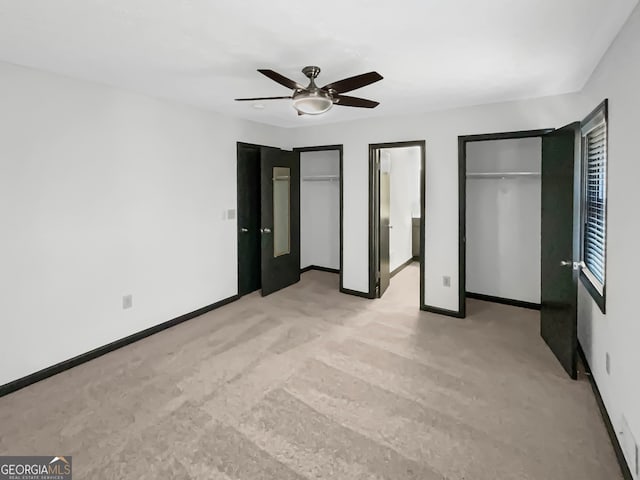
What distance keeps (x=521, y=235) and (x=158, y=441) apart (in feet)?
13.9

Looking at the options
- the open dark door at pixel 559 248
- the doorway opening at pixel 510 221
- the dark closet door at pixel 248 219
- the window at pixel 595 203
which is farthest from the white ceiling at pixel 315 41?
the dark closet door at pixel 248 219

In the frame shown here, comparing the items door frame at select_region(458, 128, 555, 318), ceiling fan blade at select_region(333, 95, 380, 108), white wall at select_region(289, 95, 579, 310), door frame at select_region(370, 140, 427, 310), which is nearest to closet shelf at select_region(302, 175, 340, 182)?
white wall at select_region(289, 95, 579, 310)

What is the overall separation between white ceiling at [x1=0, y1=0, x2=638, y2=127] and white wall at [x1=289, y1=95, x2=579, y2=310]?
0.38 m

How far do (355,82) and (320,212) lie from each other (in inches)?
150

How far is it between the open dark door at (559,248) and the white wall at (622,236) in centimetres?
29

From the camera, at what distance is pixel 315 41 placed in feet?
7.22

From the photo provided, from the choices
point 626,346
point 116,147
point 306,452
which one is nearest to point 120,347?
point 116,147

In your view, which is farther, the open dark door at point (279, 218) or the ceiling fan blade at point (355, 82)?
the open dark door at point (279, 218)

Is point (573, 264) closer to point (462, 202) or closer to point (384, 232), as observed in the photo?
point (462, 202)

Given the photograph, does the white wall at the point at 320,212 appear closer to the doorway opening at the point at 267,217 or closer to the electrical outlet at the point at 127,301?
the doorway opening at the point at 267,217

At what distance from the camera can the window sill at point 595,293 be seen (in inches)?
90.5

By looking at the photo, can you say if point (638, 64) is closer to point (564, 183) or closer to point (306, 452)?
point (564, 183)

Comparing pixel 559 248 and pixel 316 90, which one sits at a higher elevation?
pixel 316 90

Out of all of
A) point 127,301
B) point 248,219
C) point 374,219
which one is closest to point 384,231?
point 374,219
